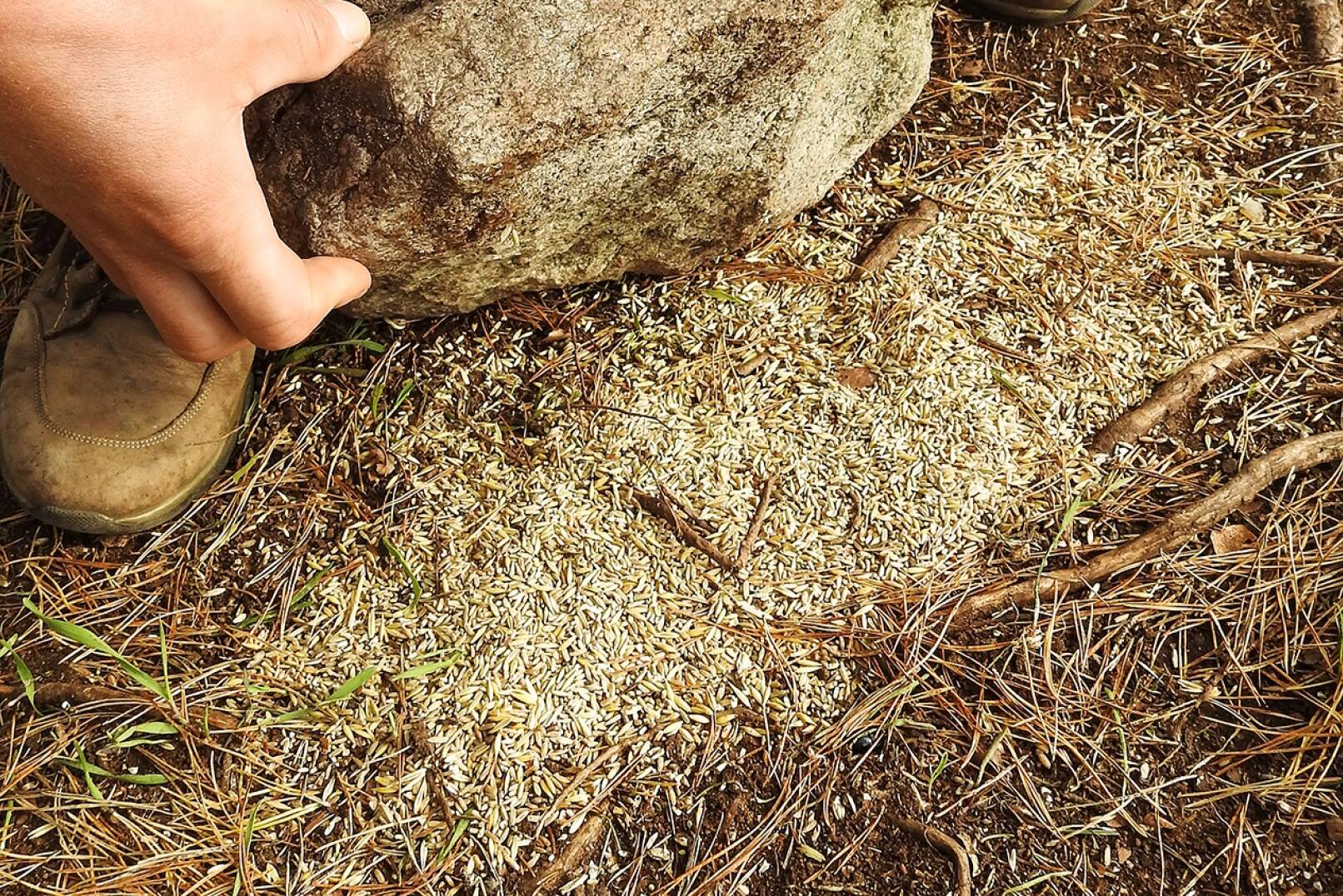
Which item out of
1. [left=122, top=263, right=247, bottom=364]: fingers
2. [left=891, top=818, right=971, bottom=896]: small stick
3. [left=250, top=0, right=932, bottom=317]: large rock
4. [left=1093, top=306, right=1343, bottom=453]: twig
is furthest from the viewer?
[left=1093, top=306, right=1343, bottom=453]: twig

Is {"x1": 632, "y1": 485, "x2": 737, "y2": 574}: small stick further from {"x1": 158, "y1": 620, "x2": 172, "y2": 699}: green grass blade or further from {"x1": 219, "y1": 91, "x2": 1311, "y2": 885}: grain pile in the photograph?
{"x1": 158, "y1": 620, "x2": 172, "y2": 699}: green grass blade

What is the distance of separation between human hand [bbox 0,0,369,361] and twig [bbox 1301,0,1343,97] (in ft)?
9.23

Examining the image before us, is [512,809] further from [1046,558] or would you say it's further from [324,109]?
[324,109]

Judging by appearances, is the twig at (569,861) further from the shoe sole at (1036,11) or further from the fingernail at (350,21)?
the shoe sole at (1036,11)

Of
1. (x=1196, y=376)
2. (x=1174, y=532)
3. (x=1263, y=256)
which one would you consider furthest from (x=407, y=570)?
(x=1263, y=256)

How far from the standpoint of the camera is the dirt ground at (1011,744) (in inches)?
86.4

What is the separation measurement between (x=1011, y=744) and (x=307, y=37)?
2057 millimetres

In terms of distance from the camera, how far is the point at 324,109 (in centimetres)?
217

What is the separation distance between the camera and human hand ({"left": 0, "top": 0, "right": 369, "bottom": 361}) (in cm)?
161

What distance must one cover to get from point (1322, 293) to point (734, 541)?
5.88ft

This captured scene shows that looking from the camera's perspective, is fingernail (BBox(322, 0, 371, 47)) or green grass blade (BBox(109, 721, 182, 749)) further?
green grass blade (BBox(109, 721, 182, 749))

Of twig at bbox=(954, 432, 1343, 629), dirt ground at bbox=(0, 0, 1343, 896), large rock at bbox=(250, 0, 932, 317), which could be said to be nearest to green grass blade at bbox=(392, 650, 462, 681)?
dirt ground at bbox=(0, 0, 1343, 896)

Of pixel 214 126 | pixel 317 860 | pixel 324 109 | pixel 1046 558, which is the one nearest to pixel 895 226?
pixel 1046 558

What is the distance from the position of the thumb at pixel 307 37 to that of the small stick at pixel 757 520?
1.30 m
